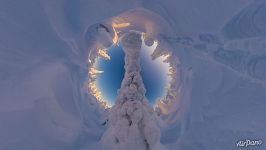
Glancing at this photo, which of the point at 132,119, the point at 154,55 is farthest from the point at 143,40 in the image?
the point at 132,119

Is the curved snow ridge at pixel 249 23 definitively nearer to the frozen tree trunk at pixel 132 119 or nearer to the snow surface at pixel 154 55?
the snow surface at pixel 154 55

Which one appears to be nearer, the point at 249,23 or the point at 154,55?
the point at 249,23

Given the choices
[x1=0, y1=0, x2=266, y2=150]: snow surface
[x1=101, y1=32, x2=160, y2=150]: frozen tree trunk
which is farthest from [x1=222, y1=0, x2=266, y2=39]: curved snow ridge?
[x1=101, y1=32, x2=160, y2=150]: frozen tree trunk

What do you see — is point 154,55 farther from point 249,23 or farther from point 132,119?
point 249,23

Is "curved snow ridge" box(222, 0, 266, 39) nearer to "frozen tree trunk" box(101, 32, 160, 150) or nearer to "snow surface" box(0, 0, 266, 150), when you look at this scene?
"snow surface" box(0, 0, 266, 150)

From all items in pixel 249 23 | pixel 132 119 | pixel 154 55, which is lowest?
pixel 132 119

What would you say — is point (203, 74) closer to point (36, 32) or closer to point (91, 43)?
point (91, 43)
